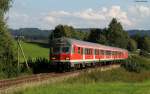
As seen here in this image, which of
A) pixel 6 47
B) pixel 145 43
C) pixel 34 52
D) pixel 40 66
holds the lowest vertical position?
pixel 145 43

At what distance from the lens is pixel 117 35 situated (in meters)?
140

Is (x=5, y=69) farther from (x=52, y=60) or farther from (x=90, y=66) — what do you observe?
(x=90, y=66)

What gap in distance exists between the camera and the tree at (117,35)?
138m

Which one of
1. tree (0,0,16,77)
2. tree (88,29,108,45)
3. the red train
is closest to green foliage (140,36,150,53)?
tree (88,29,108,45)

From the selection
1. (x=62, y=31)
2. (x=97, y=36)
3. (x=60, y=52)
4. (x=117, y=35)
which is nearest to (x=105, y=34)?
(x=97, y=36)

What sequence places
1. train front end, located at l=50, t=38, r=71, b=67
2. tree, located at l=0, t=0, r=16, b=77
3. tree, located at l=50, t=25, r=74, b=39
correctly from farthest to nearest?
1. tree, located at l=50, t=25, r=74, b=39
2. train front end, located at l=50, t=38, r=71, b=67
3. tree, located at l=0, t=0, r=16, b=77

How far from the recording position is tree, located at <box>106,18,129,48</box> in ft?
451

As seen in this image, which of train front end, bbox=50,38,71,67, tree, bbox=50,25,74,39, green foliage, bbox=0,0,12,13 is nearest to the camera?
train front end, bbox=50,38,71,67

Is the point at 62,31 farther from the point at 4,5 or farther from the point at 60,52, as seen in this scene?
the point at 60,52

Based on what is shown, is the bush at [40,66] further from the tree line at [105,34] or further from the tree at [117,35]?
the tree at [117,35]

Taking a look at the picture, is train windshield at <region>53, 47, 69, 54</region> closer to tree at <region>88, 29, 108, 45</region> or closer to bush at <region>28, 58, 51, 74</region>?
bush at <region>28, 58, 51, 74</region>

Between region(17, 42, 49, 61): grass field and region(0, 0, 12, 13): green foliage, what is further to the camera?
region(17, 42, 49, 61): grass field

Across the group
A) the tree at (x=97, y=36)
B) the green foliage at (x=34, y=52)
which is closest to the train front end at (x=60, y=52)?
the green foliage at (x=34, y=52)

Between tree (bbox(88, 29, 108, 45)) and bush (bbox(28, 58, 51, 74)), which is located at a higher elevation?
tree (bbox(88, 29, 108, 45))
